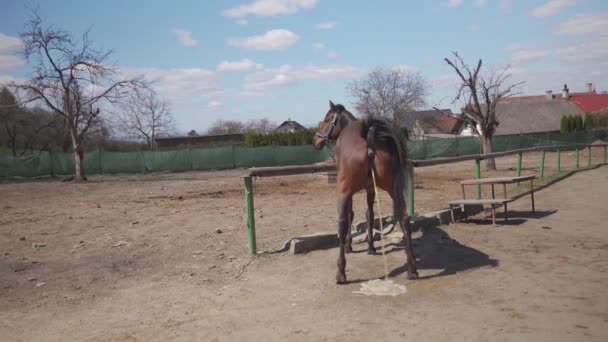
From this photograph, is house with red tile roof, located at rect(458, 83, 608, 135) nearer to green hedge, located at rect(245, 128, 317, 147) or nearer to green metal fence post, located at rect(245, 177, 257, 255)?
green hedge, located at rect(245, 128, 317, 147)

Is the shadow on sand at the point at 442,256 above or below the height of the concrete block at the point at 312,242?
below

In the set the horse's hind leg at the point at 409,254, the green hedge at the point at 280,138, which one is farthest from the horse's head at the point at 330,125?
the green hedge at the point at 280,138

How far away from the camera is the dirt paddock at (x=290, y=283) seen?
12.0ft

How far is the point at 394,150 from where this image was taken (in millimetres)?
4980

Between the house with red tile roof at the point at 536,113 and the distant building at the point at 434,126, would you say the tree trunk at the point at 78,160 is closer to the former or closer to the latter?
the distant building at the point at 434,126

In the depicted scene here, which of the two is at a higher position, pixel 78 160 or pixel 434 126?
pixel 434 126

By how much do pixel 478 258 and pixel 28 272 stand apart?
5.67 m

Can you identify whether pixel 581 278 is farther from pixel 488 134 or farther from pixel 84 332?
pixel 488 134

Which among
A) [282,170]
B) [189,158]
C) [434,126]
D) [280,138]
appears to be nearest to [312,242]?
[282,170]

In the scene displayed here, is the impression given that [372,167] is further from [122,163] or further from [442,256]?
[122,163]

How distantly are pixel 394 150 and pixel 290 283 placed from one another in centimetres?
186

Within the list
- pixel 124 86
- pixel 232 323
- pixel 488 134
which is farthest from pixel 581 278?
pixel 124 86

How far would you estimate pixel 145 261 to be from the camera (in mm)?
6156

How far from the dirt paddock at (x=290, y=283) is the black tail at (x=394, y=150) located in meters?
0.80
